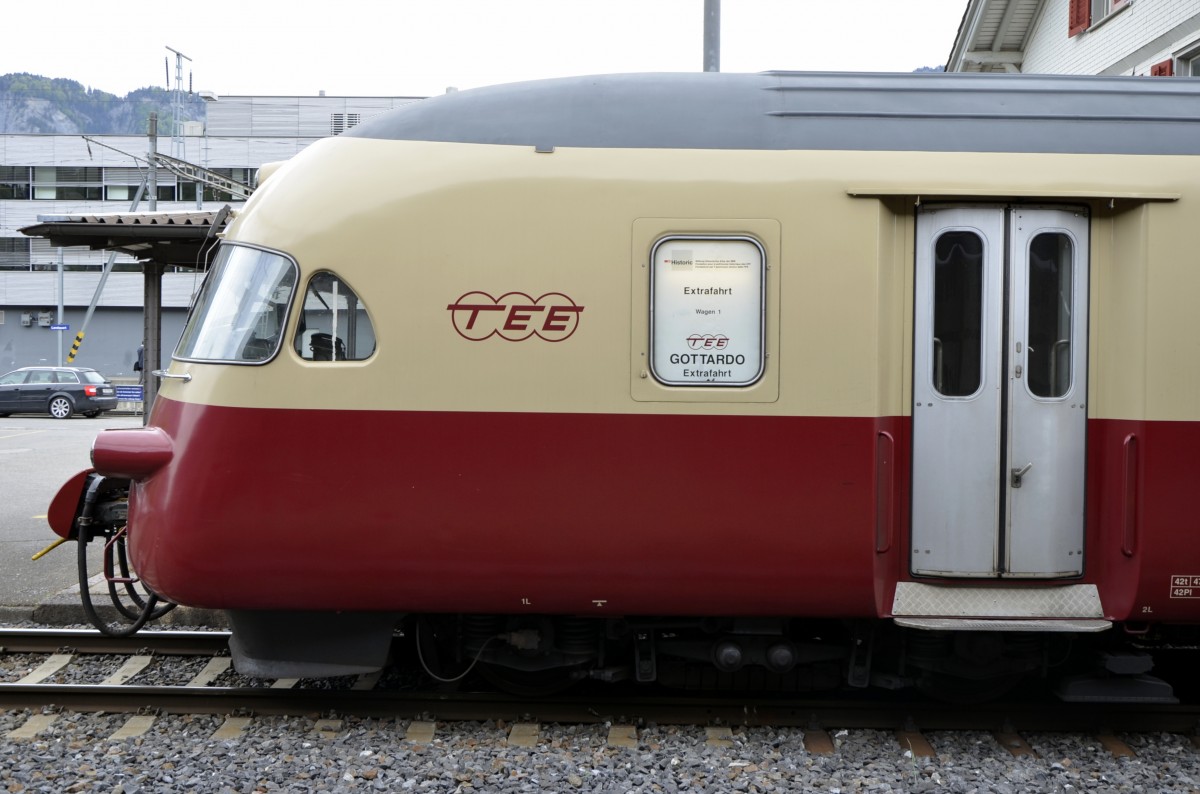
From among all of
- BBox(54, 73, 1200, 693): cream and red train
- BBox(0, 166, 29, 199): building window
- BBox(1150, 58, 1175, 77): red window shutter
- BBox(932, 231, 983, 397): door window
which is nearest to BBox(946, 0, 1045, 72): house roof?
BBox(1150, 58, 1175, 77): red window shutter

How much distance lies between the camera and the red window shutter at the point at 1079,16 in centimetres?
1414

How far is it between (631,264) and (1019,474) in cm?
207

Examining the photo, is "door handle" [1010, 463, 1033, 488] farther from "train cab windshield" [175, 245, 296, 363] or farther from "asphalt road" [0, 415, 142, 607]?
"asphalt road" [0, 415, 142, 607]

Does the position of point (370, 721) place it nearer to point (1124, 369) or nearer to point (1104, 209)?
point (1124, 369)

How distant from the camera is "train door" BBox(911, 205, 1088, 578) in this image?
4.73 meters

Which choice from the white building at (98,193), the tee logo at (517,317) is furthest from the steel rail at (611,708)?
the white building at (98,193)

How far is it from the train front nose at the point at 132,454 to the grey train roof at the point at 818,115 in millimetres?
1745

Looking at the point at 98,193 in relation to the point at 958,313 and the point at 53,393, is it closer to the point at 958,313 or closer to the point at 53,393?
the point at 53,393

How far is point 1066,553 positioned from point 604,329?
2.42m

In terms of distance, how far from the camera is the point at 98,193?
142 ft

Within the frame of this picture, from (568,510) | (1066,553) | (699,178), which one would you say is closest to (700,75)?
(699,178)

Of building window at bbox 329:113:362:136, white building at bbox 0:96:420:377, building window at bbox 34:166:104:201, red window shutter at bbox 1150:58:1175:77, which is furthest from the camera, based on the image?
building window at bbox 34:166:104:201

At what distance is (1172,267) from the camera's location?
181 inches

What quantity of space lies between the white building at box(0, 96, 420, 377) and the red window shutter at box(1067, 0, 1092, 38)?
107ft
